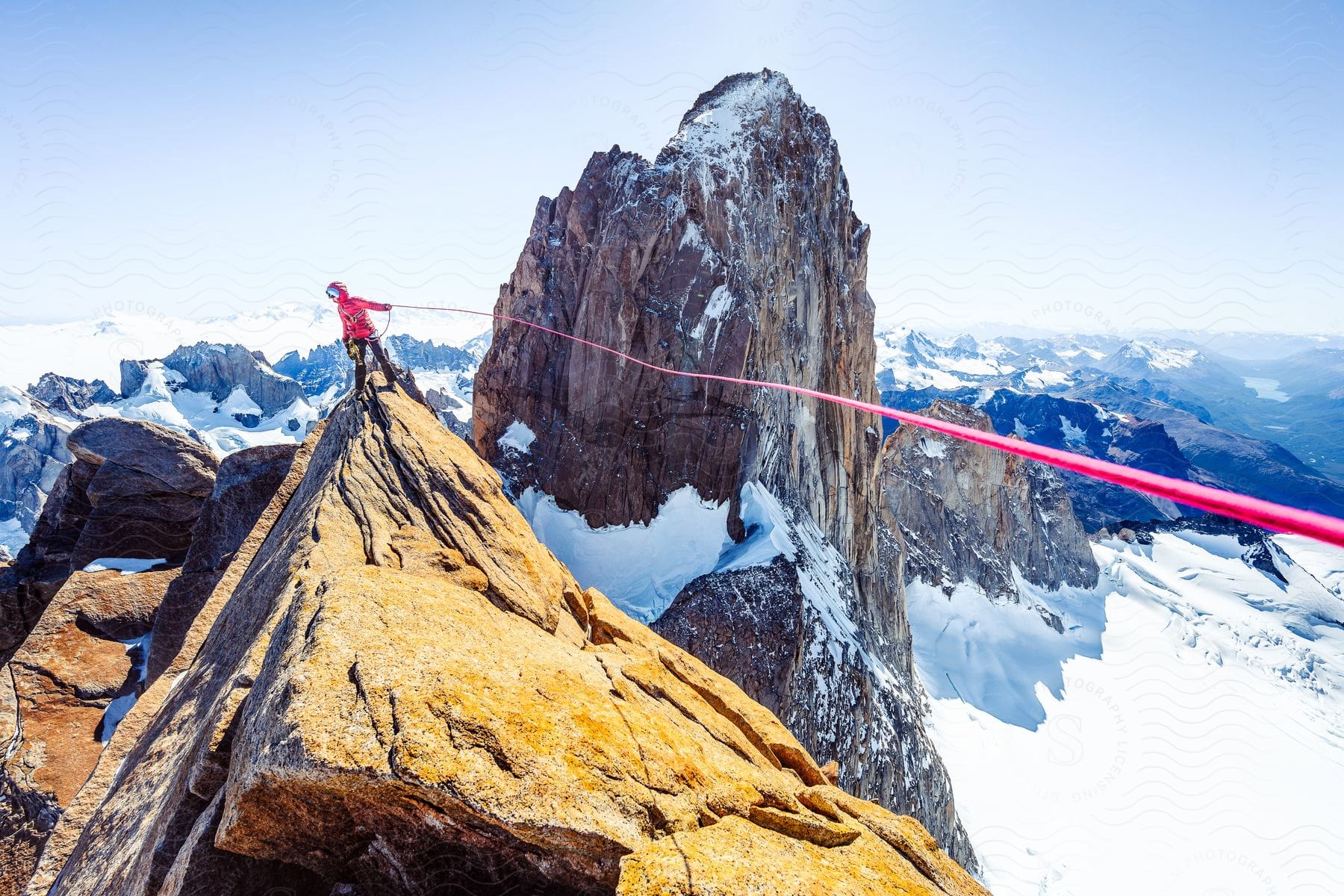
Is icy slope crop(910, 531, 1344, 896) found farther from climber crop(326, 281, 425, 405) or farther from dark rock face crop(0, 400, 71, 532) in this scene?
dark rock face crop(0, 400, 71, 532)

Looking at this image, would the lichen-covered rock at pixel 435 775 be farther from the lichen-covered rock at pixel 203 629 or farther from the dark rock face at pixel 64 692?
the dark rock face at pixel 64 692

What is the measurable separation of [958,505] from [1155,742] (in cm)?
3888

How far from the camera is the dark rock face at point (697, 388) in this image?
2339cm

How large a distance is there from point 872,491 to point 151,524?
133ft

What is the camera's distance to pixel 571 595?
486 inches

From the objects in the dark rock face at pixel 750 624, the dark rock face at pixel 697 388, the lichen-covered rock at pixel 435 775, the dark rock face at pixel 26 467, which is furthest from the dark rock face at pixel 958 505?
the dark rock face at pixel 26 467

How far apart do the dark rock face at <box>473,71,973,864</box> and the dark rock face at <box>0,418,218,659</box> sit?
11.8m

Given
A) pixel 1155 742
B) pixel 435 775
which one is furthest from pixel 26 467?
pixel 1155 742

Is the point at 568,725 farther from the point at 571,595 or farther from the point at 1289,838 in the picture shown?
the point at 1289,838

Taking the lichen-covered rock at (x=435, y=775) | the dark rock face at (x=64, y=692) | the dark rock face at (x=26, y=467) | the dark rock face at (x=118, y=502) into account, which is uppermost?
the lichen-covered rock at (x=435, y=775)

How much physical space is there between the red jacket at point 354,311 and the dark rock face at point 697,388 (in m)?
12.7

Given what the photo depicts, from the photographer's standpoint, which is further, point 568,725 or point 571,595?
point 571,595

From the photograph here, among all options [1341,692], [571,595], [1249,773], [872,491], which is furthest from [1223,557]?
[571,595]

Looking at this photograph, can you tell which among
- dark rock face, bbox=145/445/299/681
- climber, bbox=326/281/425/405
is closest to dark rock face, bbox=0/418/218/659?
dark rock face, bbox=145/445/299/681
